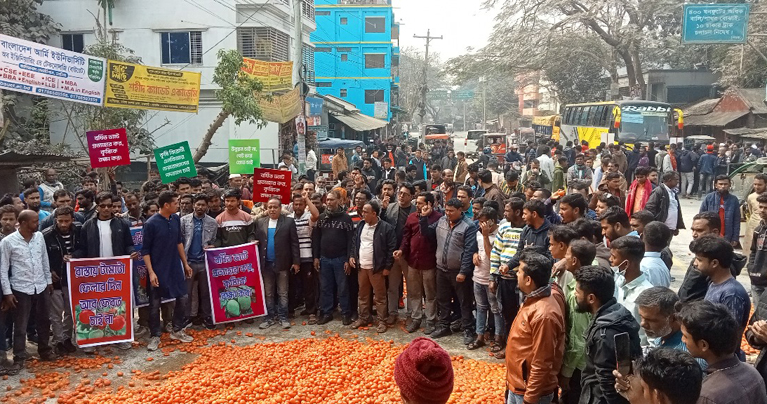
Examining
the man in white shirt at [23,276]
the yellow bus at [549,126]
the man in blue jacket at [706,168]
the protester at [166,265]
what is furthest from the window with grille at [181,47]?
the yellow bus at [549,126]

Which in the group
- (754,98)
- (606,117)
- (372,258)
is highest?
(754,98)

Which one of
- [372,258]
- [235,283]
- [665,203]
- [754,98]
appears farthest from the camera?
[754,98]

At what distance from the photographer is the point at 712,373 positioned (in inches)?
121

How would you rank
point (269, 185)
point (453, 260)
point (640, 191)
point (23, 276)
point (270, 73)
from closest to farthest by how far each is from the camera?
point (23, 276), point (453, 260), point (269, 185), point (640, 191), point (270, 73)

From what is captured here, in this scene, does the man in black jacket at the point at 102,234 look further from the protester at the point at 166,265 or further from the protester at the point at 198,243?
the protester at the point at 198,243

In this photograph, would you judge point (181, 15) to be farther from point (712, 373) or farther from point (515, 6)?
point (712, 373)

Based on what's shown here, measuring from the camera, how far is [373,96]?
2181 inches

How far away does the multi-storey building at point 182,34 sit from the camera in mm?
22609

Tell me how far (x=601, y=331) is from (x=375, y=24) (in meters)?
54.3

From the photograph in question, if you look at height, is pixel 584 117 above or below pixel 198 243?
above

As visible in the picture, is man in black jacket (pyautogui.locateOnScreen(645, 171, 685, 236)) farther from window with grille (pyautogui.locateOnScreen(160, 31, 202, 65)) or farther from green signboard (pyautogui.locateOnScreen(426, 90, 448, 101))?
green signboard (pyautogui.locateOnScreen(426, 90, 448, 101))

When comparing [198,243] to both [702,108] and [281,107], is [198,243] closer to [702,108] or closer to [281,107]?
[281,107]

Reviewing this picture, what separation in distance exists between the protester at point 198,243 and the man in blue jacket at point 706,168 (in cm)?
1730

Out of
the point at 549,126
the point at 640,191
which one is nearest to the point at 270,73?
the point at 640,191
